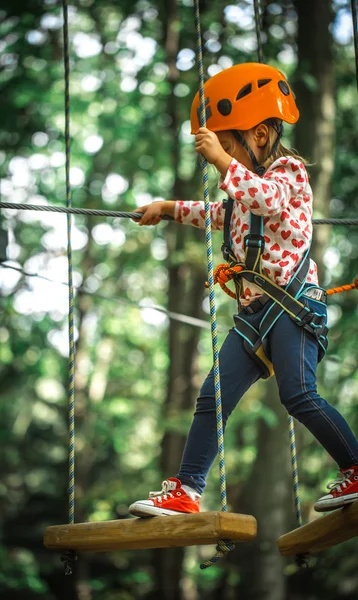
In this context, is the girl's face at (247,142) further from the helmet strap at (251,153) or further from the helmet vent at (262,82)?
the helmet vent at (262,82)

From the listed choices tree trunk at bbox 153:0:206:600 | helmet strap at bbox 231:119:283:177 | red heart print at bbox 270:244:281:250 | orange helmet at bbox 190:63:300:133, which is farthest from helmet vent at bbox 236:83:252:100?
tree trunk at bbox 153:0:206:600

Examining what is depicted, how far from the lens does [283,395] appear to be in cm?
282

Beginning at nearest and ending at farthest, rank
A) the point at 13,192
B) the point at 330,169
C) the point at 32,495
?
the point at 330,169, the point at 13,192, the point at 32,495

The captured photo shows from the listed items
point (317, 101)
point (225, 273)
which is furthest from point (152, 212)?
point (317, 101)

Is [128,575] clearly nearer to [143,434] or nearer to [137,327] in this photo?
[137,327]

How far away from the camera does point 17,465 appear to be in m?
11.9

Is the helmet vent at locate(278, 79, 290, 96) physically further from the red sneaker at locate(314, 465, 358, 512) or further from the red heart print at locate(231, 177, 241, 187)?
the red sneaker at locate(314, 465, 358, 512)

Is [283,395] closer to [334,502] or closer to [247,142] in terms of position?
[334,502]

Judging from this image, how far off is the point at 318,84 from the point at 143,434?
970 centimetres

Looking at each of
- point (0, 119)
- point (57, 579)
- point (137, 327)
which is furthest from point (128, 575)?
point (0, 119)

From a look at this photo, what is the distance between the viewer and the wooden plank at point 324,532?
2.67 metres

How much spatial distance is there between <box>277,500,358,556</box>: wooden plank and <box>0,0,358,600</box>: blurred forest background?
3.26 m

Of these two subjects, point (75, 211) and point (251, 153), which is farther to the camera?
point (75, 211)

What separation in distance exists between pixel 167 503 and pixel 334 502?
0.51 meters
